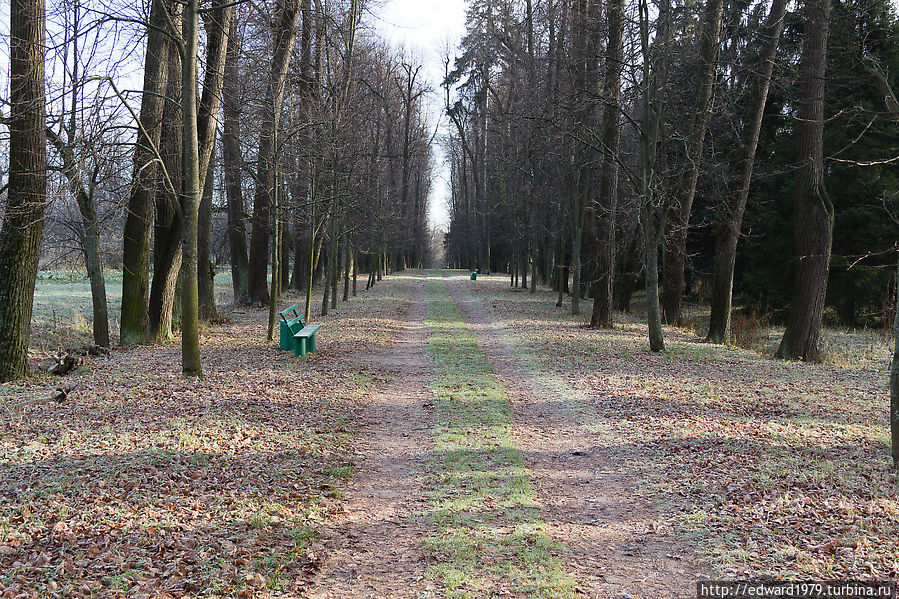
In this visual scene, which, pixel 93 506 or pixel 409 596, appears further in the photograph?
pixel 93 506

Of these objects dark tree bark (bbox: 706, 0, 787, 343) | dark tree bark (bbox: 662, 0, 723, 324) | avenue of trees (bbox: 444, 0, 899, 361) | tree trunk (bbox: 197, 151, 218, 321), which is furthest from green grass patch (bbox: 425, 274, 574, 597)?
tree trunk (bbox: 197, 151, 218, 321)

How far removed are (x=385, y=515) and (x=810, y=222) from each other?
37.2ft

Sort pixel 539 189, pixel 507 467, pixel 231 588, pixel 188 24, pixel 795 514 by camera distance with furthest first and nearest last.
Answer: pixel 539 189 → pixel 188 24 → pixel 507 467 → pixel 795 514 → pixel 231 588

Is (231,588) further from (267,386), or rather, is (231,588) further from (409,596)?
(267,386)

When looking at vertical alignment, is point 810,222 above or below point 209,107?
below

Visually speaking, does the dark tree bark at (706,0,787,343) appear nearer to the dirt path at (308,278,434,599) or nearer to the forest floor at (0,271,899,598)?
the forest floor at (0,271,899,598)

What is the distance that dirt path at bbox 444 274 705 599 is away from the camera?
4055 millimetres

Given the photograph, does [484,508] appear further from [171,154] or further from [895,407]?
[171,154]

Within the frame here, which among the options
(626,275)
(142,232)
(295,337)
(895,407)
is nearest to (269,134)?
(142,232)

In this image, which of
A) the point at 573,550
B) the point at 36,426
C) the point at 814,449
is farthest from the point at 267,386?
the point at 814,449

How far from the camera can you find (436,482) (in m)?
5.72

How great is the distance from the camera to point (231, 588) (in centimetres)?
385

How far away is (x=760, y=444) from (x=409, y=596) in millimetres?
4431

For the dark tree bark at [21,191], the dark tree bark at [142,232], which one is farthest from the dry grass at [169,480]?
the dark tree bark at [142,232]
